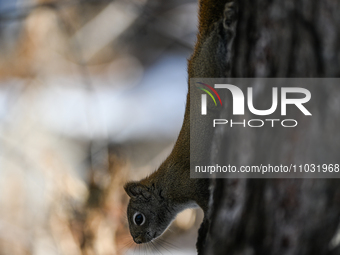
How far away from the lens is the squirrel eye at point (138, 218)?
6.29 ft

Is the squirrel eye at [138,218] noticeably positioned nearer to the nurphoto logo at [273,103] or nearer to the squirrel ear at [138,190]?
the squirrel ear at [138,190]

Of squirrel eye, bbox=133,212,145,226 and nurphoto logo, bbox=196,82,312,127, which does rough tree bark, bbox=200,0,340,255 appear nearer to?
nurphoto logo, bbox=196,82,312,127

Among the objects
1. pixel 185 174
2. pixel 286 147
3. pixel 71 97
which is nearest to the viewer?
pixel 286 147

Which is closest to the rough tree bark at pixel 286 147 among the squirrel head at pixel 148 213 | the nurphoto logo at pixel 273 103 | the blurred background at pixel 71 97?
the nurphoto logo at pixel 273 103

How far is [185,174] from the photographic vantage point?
5.51 ft

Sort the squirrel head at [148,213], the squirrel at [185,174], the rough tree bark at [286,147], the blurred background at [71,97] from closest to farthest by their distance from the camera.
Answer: the rough tree bark at [286,147] < the squirrel at [185,174] < the squirrel head at [148,213] < the blurred background at [71,97]

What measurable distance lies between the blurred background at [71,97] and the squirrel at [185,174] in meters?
2.07

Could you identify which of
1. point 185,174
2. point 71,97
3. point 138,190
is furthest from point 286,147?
point 71,97

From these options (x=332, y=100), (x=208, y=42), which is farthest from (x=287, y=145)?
(x=208, y=42)

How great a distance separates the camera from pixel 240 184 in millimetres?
958

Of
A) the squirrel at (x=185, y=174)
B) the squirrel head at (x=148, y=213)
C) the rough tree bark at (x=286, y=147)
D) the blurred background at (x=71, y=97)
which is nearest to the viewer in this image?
the rough tree bark at (x=286, y=147)

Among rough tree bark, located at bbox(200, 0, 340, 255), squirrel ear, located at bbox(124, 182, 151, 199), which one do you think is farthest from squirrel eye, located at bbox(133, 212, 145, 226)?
rough tree bark, located at bbox(200, 0, 340, 255)

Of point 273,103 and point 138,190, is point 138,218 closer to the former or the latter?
point 138,190

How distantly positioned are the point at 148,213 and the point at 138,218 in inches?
3.3
